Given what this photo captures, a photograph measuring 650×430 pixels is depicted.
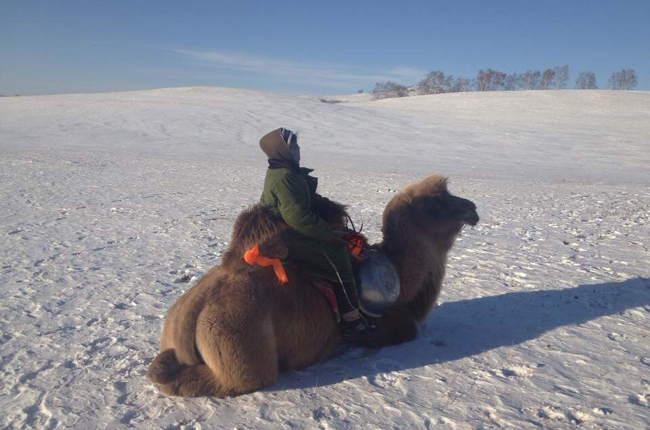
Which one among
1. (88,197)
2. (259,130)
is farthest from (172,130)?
(88,197)

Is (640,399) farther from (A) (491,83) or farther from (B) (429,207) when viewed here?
(A) (491,83)

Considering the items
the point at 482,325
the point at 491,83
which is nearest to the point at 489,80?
the point at 491,83

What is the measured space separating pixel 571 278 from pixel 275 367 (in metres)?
4.35

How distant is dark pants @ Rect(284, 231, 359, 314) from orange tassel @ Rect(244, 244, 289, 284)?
24cm

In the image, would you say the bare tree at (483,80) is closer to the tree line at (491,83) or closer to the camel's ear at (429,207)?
the tree line at (491,83)

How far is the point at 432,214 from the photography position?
4.96 m

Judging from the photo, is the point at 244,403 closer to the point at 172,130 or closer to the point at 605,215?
the point at 605,215

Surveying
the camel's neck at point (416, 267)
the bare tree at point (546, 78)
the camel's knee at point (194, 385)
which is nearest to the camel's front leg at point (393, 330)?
the camel's neck at point (416, 267)

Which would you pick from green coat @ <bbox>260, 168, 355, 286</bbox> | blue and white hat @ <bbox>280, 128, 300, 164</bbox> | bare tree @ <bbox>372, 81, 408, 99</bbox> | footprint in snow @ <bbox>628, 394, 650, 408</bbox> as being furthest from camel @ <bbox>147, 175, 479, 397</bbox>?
bare tree @ <bbox>372, 81, 408, 99</bbox>

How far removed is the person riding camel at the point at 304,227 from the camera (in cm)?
415

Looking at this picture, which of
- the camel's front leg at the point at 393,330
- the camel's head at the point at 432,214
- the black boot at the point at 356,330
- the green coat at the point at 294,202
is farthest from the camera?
the camel's head at the point at 432,214

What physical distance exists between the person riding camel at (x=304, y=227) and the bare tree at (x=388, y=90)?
285 feet

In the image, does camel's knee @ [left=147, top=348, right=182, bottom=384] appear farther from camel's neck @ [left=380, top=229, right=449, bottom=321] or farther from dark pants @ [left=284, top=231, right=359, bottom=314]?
camel's neck @ [left=380, top=229, right=449, bottom=321]

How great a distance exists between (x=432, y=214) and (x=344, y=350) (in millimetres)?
1528
